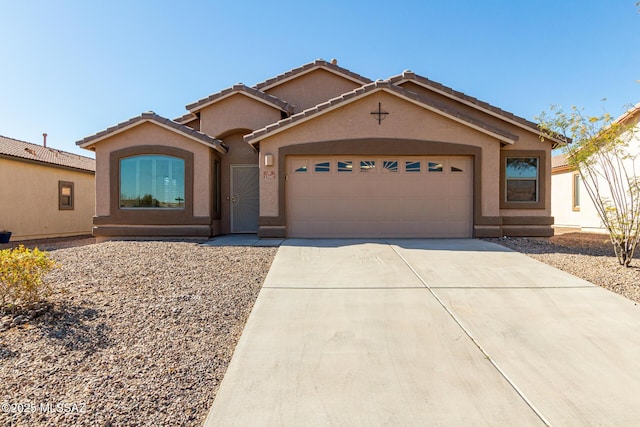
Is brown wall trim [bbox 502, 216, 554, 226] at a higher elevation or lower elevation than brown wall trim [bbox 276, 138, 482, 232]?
lower

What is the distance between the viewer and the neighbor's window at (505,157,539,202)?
10492 millimetres

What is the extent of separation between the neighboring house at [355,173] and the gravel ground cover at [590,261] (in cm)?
114

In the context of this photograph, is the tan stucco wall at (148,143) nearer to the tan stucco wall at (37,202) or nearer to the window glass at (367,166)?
the window glass at (367,166)

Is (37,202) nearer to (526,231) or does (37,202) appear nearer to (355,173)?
(355,173)

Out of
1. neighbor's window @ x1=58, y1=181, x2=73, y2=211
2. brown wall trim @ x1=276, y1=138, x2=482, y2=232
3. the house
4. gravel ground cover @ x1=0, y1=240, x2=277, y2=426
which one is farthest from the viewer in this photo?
the house

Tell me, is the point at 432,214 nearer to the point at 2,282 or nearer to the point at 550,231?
the point at 550,231

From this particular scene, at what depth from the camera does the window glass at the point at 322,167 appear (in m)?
10.0

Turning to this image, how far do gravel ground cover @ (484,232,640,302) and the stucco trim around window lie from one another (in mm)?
1082

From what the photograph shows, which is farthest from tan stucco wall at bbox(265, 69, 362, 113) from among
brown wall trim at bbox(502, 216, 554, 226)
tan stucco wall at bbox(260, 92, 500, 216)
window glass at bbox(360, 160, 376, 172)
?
brown wall trim at bbox(502, 216, 554, 226)

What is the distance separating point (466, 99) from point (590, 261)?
626cm

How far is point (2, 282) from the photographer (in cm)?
396

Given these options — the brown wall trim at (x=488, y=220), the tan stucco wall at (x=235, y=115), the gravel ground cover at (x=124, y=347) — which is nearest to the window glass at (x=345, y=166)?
the tan stucco wall at (x=235, y=115)

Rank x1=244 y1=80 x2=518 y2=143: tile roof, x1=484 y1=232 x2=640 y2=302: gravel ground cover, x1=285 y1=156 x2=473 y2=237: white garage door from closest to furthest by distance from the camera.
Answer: x1=484 y1=232 x2=640 y2=302: gravel ground cover
x1=244 y1=80 x2=518 y2=143: tile roof
x1=285 y1=156 x2=473 y2=237: white garage door

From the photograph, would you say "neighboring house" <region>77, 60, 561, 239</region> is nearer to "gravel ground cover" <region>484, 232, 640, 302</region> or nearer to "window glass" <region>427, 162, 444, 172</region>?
"window glass" <region>427, 162, 444, 172</region>
